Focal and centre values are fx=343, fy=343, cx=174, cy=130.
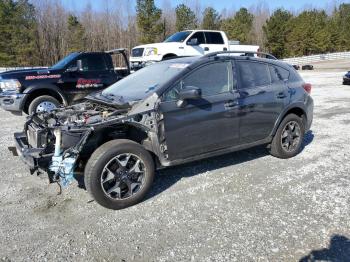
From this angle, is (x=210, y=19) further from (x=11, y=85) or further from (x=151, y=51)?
(x=11, y=85)

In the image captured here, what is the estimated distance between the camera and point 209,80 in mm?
4617

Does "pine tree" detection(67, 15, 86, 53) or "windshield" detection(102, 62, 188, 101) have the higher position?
"pine tree" detection(67, 15, 86, 53)

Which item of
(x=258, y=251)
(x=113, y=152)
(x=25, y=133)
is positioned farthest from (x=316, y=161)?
(x=25, y=133)

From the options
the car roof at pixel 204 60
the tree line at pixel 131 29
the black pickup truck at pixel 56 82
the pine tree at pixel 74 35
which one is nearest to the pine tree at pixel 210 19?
the tree line at pixel 131 29

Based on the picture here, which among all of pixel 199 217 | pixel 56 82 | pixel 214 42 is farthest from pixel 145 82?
pixel 214 42

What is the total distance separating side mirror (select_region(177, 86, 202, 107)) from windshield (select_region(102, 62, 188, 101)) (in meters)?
0.33

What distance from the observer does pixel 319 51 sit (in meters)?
60.5

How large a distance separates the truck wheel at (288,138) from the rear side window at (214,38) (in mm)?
10360

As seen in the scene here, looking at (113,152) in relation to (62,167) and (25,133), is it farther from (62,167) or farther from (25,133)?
(25,133)

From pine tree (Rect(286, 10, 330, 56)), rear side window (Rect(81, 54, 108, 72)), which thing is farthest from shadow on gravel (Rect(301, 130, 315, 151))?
pine tree (Rect(286, 10, 330, 56))

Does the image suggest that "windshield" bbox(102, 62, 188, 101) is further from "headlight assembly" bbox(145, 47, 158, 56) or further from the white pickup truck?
"headlight assembly" bbox(145, 47, 158, 56)

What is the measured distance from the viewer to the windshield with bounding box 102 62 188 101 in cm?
441

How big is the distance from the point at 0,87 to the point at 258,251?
24.1 feet

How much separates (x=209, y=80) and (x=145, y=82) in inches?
35.1
